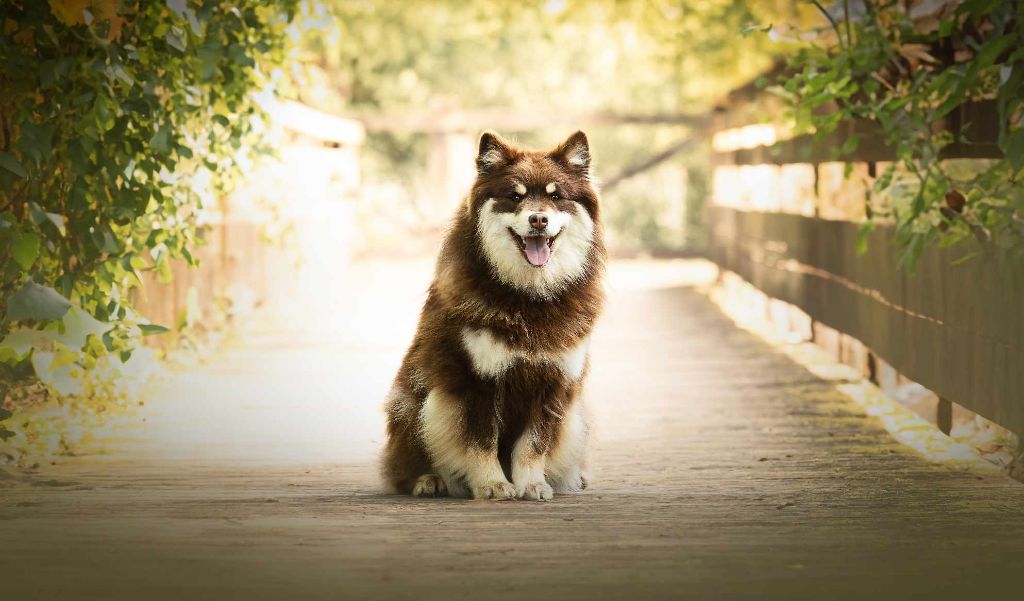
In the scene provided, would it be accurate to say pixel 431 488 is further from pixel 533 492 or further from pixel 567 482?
pixel 567 482

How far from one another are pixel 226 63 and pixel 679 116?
14.1m

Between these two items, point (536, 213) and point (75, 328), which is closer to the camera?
point (536, 213)

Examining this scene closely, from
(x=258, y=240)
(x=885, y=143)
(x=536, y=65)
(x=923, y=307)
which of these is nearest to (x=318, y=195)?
(x=258, y=240)

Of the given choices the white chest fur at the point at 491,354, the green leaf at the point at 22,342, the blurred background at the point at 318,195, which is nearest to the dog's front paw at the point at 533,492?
the white chest fur at the point at 491,354

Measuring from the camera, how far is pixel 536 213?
16.6ft

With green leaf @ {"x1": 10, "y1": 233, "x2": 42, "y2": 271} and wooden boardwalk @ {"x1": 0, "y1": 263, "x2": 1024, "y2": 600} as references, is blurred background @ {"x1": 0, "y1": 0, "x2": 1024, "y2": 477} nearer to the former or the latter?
green leaf @ {"x1": 10, "y1": 233, "x2": 42, "y2": 271}

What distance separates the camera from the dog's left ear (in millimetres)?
5285

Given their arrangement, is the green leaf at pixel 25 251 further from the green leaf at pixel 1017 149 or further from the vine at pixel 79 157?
the green leaf at pixel 1017 149

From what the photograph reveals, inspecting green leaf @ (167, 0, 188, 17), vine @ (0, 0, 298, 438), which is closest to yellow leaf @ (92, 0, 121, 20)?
vine @ (0, 0, 298, 438)

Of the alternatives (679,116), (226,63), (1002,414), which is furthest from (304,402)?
(679,116)

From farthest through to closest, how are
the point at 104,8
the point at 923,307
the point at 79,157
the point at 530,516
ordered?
the point at 923,307 < the point at 79,157 < the point at 104,8 < the point at 530,516

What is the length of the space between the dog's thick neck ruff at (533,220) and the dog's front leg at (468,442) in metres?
0.50

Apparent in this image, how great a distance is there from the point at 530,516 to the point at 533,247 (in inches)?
40.6

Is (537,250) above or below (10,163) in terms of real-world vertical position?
below
